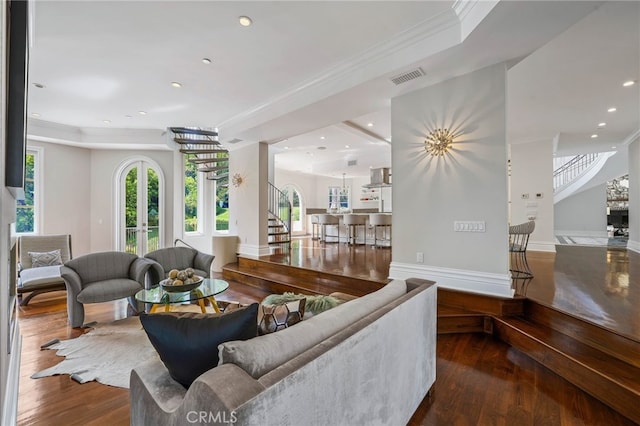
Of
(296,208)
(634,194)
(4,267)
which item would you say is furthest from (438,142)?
(296,208)

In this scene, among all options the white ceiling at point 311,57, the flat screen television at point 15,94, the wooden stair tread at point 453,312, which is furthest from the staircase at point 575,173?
the flat screen television at point 15,94

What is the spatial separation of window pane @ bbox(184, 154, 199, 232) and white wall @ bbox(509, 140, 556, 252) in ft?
27.0

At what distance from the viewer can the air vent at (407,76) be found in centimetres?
333

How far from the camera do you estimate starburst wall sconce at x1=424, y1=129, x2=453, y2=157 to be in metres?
3.55

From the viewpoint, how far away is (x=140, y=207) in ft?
24.1

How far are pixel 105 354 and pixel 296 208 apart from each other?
34.6 ft

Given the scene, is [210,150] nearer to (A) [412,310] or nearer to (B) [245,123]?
(B) [245,123]

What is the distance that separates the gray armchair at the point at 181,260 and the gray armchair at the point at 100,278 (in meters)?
0.35

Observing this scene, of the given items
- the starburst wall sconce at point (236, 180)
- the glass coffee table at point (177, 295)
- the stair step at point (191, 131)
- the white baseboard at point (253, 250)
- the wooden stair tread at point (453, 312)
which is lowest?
the wooden stair tread at point (453, 312)

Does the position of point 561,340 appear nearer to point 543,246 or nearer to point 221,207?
point 543,246

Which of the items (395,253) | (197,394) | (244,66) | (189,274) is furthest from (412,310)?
(244,66)

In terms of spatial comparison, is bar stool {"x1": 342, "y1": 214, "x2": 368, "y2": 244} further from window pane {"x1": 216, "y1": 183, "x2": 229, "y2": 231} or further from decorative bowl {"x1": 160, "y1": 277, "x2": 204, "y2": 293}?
decorative bowl {"x1": 160, "y1": 277, "x2": 204, "y2": 293}

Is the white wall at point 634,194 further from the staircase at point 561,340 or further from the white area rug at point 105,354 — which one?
the white area rug at point 105,354

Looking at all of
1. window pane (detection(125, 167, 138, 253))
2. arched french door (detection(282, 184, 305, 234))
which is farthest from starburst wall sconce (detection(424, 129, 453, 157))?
arched french door (detection(282, 184, 305, 234))
